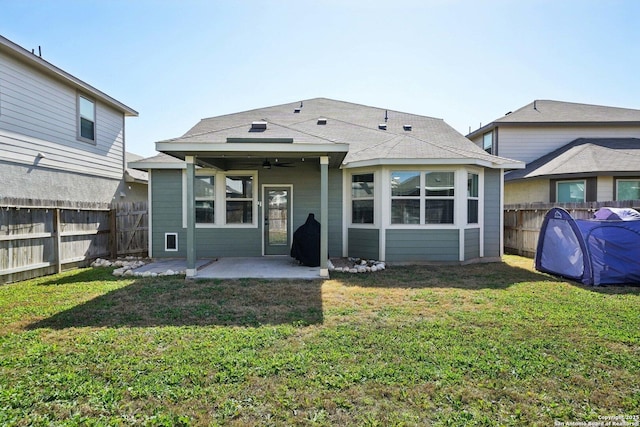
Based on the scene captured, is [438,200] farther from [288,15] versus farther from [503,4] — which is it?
[288,15]

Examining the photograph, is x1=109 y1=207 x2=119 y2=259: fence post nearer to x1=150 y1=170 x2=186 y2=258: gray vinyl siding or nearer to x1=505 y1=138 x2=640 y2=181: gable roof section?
x1=150 y1=170 x2=186 y2=258: gray vinyl siding

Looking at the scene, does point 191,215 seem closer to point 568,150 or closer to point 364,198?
point 364,198

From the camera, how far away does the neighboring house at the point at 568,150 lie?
1170cm

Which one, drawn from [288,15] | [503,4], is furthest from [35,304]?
[503,4]

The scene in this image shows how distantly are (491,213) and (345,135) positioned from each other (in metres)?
4.82

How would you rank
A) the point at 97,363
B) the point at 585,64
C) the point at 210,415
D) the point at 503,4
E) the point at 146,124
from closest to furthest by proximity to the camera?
the point at 210,415, the point at 97,363, the point at 503,4, the point at 585,64, the point at 146,124

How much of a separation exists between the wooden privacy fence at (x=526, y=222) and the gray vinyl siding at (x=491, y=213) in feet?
3.83

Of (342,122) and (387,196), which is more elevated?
(342,122)

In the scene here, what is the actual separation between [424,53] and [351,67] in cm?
266

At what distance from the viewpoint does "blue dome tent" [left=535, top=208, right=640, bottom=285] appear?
669 centimetres

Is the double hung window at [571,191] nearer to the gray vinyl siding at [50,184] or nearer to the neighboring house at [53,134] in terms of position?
the neighboring house at [53,134]

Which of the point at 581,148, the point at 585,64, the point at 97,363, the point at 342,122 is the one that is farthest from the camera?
the point at 581,148

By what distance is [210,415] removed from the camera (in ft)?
8.13

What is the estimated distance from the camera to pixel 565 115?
609 inches
